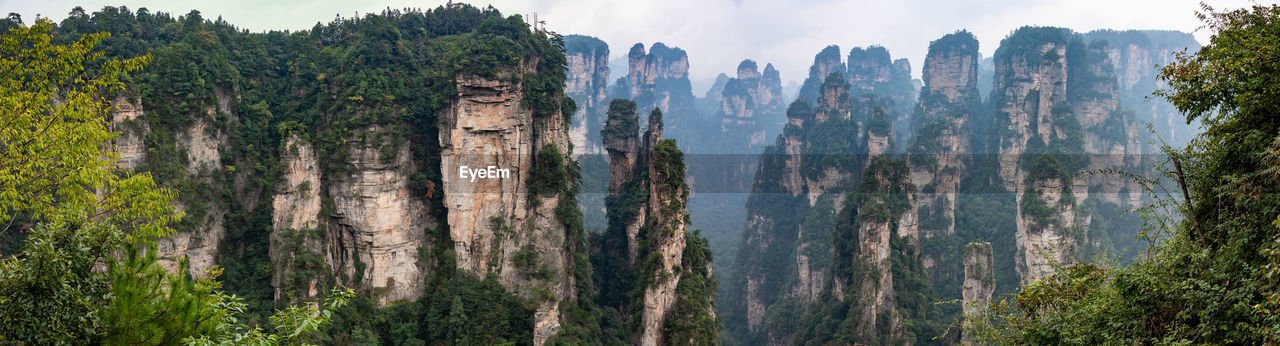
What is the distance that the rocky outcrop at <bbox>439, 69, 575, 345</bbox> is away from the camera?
94.7 feet

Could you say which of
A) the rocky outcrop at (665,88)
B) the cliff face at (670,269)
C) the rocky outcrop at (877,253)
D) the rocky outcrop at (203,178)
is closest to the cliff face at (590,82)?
the rocky outcrop at (665,88)

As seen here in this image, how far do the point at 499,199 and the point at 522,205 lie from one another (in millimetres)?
1145

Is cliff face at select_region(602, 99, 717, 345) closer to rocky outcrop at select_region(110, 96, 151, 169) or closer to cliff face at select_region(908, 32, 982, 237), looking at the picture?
cliff face at select_region(908, 32, 982, 237)

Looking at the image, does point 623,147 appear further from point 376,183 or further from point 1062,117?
point 1062,117

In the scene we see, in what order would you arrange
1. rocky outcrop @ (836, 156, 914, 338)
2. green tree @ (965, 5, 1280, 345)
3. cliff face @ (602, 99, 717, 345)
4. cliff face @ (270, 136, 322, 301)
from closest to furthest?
green tree @ (965, 5, 1280, 345), cliff face @ (270, 136, 322, 301), cliff face @ (602, 99, 717, 345), rocky outcrop @ (836, 156, 914, 338)

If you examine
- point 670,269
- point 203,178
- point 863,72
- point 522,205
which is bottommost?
point 670,269

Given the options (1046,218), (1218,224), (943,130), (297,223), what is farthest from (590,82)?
(1218,224)

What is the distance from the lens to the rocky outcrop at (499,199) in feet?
94.7

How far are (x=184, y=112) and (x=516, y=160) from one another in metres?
14.3

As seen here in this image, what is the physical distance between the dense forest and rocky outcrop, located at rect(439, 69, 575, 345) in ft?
0.37

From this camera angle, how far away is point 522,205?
30.0 m

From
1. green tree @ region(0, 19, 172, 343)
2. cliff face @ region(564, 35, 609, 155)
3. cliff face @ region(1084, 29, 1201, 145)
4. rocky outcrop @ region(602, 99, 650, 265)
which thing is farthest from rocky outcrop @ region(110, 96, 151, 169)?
cliff face @ region(1084, 29, 1201, 145)

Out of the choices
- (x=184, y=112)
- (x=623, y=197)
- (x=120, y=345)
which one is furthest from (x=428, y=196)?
(x=120, y=345)

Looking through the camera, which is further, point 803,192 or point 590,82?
point 590,82
